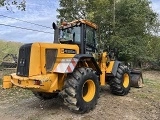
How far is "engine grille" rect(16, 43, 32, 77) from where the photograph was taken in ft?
21.2

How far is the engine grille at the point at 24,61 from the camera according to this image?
255 inches

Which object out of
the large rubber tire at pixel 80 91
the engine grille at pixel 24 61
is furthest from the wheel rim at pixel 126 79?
the engine grille at pixel 24 61

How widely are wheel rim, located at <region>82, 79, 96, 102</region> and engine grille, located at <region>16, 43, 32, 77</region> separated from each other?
1630 millimetres

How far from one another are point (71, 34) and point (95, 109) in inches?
94.9

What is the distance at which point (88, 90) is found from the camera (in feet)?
23.3

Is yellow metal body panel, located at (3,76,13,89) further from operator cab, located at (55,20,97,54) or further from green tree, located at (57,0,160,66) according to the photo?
green tree, located at (57,0,160,66)

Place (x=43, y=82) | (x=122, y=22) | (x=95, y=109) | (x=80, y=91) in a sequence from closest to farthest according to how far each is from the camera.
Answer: (x=43, y=82) < (x=80, y=91) < (x=95, y=109) < (x=122, y=22)

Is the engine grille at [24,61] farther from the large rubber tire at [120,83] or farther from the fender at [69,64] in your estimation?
the large rubber tire at [120,83]

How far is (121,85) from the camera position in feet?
28.5

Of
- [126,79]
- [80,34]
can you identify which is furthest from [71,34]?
[126,79]

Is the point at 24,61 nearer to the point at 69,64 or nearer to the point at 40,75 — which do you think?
the point at 40,75

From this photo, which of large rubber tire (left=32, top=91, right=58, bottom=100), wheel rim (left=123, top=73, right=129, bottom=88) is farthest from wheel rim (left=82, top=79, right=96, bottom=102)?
wheel rim (left=123, top=73, right=129, bottom=88)

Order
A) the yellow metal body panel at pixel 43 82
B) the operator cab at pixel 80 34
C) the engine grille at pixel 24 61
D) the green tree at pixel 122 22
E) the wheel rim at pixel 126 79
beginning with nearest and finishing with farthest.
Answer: the yellow metal body panel at pixel 43 82 → the engine grille at pixel 24 61 → the operator cab at pixel 80 34 → the wheel rim at pixel 126 79 → the green tree at pixel 122 22

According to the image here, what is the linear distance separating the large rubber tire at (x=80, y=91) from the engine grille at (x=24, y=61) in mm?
1071
